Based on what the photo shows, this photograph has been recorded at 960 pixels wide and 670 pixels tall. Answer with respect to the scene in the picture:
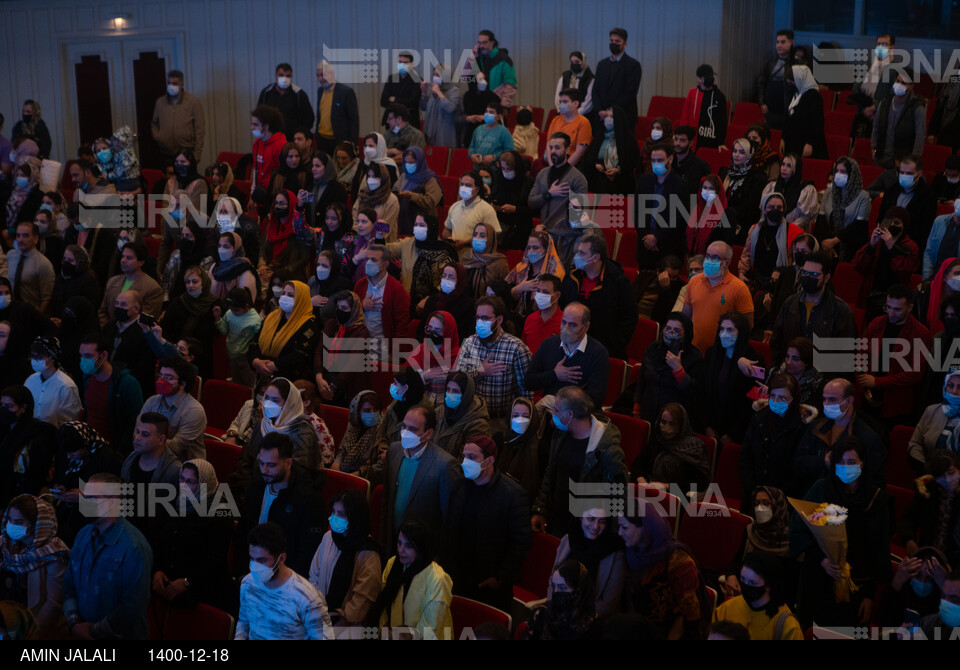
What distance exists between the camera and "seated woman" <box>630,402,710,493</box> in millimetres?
5473

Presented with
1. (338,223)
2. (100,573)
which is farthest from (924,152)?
(100,573)

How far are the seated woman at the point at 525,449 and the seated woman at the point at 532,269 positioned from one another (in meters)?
1.52

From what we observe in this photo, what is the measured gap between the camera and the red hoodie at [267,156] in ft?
31.1

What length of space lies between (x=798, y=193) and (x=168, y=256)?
4.80 meters

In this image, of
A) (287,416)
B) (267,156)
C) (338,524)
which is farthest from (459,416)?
(267,156)

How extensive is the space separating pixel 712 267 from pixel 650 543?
101 inches

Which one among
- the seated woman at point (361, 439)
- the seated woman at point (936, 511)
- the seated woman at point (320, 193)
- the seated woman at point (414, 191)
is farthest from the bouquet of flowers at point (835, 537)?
the seated woman at point (320, 193)

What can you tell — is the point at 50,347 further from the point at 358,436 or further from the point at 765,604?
the point at 765,604

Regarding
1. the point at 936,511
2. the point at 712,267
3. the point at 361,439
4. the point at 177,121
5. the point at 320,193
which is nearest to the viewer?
the point at 936,511

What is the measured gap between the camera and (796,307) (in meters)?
6.43

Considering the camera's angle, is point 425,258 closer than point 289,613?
No

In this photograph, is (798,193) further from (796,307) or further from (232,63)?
(232,63)

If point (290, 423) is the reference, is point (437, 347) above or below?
above

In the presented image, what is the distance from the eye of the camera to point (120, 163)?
32.2ft
